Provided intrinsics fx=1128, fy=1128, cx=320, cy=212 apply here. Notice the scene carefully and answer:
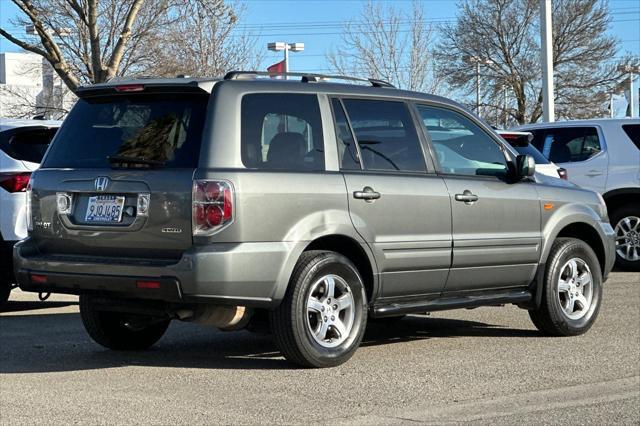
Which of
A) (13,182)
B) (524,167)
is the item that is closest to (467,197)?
(524,167)

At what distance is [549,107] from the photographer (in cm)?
2239

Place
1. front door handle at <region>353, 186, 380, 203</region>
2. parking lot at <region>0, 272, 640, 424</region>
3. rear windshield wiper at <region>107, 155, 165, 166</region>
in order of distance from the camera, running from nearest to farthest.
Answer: parking lot at <region>0, 272, 640, 424</region> < rear windshield wiper at <region>107, 155, 165, 166</region> < front door handle at <region>353, 186, 380, 203</region>

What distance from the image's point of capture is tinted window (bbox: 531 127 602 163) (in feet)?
49.7

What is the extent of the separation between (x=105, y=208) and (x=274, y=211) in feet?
3.58

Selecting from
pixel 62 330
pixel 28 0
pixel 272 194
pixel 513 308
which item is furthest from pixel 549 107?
pixel 272 194

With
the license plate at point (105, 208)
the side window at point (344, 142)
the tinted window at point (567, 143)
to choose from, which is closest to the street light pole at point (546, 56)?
the tinted window at point (567, 143)

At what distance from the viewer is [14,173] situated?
10.0 metres

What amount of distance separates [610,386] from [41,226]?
3.81m

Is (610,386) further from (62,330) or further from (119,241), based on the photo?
(62,330)

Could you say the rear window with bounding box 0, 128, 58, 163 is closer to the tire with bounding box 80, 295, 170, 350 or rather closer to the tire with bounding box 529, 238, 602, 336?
the tire with bounding box 80, 295, 170, 350

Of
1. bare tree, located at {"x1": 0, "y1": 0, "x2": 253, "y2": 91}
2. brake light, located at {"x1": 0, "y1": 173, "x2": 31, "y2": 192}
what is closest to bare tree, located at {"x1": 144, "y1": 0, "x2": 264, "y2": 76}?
bare tree, located at {"x1": 0, "y1": 0, "x2": 253, "y2": 91}

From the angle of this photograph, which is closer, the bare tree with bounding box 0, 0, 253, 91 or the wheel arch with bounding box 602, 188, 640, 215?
the wheel arch with bounding box 602, 188, 640, 215

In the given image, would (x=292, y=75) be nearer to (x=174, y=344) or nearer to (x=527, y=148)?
(x=174, y=344)

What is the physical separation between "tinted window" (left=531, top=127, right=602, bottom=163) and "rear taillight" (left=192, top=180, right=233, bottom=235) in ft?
30.5
